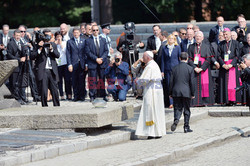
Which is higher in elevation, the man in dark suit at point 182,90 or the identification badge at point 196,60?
the identification badge at point 196,60

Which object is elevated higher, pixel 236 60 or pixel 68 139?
pixel 236 60

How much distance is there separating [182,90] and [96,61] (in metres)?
5.52

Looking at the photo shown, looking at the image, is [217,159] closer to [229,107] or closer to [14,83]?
[229,107]

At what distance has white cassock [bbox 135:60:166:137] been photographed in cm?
1440

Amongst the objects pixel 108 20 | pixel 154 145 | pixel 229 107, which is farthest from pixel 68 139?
pixel 108 20

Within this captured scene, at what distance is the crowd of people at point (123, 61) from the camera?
19125 mm

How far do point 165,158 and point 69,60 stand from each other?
9094 mm

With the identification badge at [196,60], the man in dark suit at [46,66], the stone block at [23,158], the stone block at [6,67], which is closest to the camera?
the stone block at [23,158]

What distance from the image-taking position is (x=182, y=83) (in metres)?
15.1

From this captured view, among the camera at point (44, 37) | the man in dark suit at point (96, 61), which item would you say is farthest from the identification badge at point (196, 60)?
the camera at point (44, 37)

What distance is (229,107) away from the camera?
19.2m

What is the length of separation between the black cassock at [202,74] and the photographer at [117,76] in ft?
5.96

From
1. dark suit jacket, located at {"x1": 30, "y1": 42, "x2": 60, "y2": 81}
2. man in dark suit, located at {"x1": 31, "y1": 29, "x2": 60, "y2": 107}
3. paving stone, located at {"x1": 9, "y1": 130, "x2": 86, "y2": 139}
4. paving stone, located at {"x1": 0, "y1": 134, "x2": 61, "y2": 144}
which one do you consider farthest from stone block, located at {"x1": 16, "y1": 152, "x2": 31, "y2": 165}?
dark suit jacket, located at {"x1": 30, "y1": 42, "x2": 60, "y2": 81}

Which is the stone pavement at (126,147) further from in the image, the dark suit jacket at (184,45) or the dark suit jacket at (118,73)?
the dark suit jacket at (184,45)
